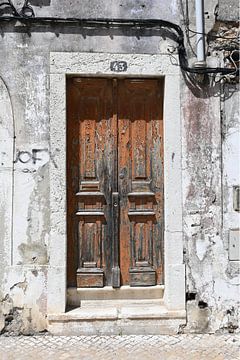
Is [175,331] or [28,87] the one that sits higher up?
[28,87]

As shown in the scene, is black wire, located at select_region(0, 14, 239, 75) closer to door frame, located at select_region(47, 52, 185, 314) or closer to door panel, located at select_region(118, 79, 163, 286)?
door frame, located at select_region(47, 52, 185, 314)

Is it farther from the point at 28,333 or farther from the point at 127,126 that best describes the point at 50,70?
the point at 28,333

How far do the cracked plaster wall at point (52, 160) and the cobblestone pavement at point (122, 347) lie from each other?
20cm

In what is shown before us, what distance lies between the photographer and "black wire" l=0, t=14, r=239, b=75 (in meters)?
5.35

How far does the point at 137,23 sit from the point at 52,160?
1793 millimetres

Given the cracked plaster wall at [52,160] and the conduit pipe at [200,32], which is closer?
the cracked plaster wall at [52,160]

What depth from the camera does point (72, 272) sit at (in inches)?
219

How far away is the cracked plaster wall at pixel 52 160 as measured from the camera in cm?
532

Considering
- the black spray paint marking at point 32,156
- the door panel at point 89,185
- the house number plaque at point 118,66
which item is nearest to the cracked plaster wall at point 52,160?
the black spray paint marking at point 32,156

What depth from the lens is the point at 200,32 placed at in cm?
547

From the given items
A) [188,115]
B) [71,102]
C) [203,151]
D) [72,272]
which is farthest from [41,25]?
[72,272]

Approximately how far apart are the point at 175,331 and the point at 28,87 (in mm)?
3147

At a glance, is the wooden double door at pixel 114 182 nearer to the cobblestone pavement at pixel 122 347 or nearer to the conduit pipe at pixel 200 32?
the conduit pipe at pixel 200 32

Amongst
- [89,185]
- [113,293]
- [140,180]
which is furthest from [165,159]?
[113,293]
